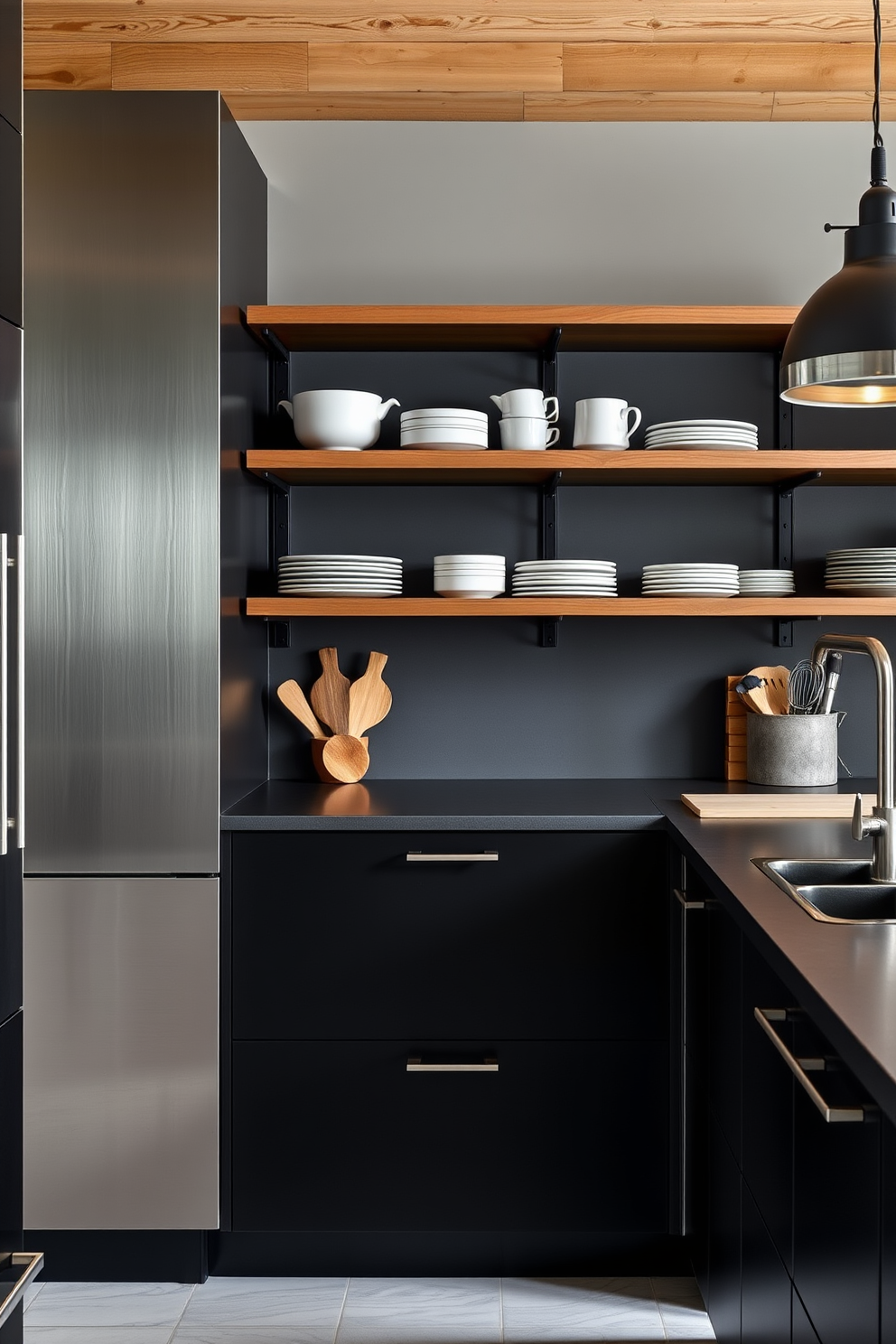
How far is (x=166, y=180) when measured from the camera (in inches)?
88.6

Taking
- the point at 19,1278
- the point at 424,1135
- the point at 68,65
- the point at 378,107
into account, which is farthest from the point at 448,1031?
the point at 68,65

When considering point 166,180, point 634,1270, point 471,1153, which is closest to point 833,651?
point 471,1153

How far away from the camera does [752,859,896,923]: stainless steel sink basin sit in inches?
66.9

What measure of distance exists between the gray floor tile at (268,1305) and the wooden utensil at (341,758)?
1.05 m

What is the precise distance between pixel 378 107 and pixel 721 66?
0.82 meters

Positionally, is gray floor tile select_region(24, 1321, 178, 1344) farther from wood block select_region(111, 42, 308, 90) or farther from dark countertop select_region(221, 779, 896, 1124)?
wood block select_region(111, 42, 308, 90)

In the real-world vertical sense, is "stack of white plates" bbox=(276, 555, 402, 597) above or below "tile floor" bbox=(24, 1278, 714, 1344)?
above

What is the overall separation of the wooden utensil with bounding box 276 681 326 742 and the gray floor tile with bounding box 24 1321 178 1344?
1.23 meters

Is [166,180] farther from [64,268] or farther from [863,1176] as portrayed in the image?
[863,1176]

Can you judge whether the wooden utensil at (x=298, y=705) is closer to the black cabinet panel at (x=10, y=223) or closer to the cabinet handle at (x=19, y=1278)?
the black cabinet panel at (x=10, y=223)

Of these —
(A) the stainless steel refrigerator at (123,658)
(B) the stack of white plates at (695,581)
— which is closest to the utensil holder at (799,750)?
(B) the stack of white plates at (695,581)

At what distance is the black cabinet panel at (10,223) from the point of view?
1637 millimetres

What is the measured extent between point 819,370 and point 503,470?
100 cm

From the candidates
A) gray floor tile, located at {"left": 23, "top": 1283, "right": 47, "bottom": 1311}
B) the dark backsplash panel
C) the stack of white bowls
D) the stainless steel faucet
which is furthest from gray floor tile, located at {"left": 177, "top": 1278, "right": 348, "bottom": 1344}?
the stack of white bowls
